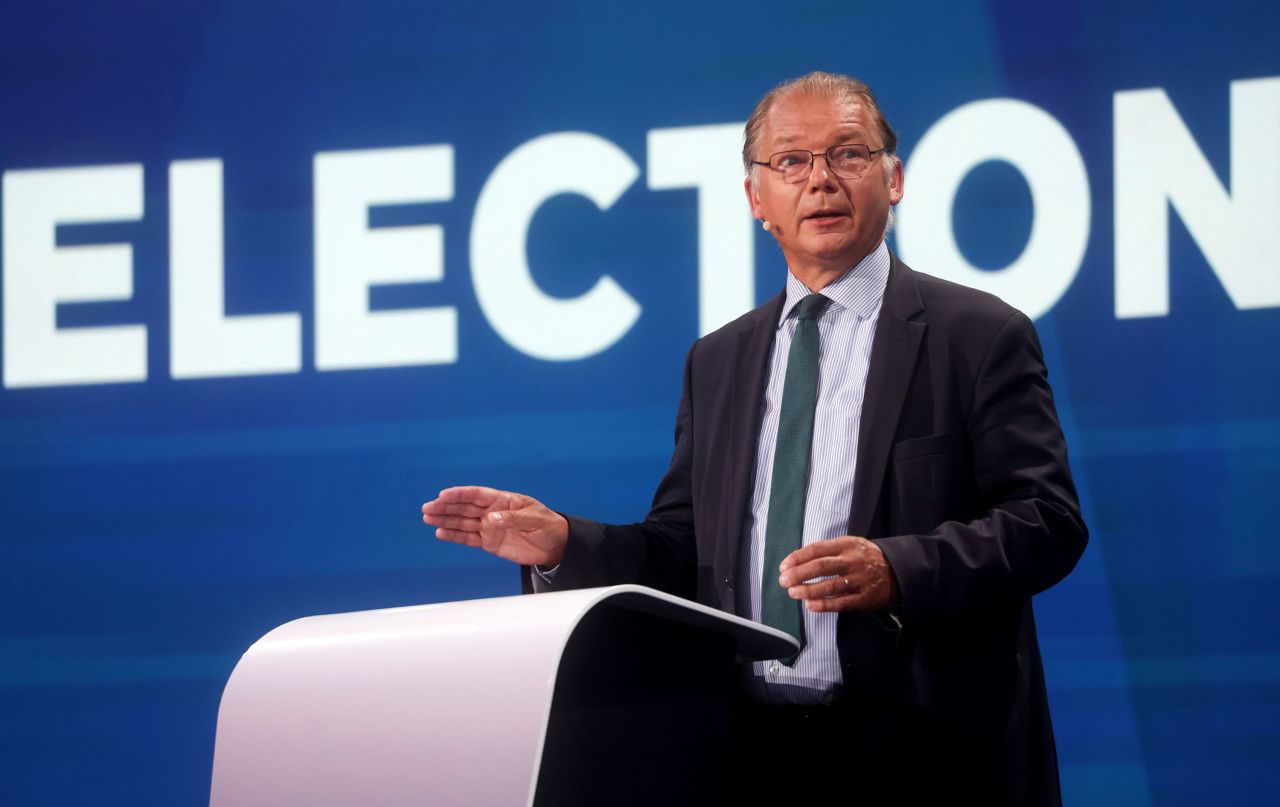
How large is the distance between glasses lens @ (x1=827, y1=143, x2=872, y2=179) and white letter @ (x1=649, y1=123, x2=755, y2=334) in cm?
96

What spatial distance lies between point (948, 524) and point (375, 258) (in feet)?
6.27

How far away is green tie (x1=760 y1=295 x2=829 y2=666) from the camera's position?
1.77 m

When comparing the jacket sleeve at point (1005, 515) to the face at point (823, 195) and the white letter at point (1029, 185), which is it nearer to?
the face at point (823, 195)

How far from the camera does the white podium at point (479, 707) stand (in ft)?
3.96

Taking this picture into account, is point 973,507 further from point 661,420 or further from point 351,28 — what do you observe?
point 351,28

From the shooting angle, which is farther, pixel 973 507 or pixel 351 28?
pixel 351 28

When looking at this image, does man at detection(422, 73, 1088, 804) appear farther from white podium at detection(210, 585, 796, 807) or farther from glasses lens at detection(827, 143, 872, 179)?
white podium at detection(210, 585, 796, 807)

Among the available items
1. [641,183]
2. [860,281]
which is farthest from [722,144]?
[860,281]

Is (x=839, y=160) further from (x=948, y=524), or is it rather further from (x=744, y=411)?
(x=948, y=524)

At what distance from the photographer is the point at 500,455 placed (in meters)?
3.09

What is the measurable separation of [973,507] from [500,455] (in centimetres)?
151

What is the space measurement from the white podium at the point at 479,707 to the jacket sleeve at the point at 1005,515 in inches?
10.6

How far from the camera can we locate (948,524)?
1.64 m

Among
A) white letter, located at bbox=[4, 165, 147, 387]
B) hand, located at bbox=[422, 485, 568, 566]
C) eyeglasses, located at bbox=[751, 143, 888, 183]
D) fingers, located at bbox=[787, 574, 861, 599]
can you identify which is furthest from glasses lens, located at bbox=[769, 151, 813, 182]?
Answer: white letter, located at bbox=[4, 165, 147, 387]
